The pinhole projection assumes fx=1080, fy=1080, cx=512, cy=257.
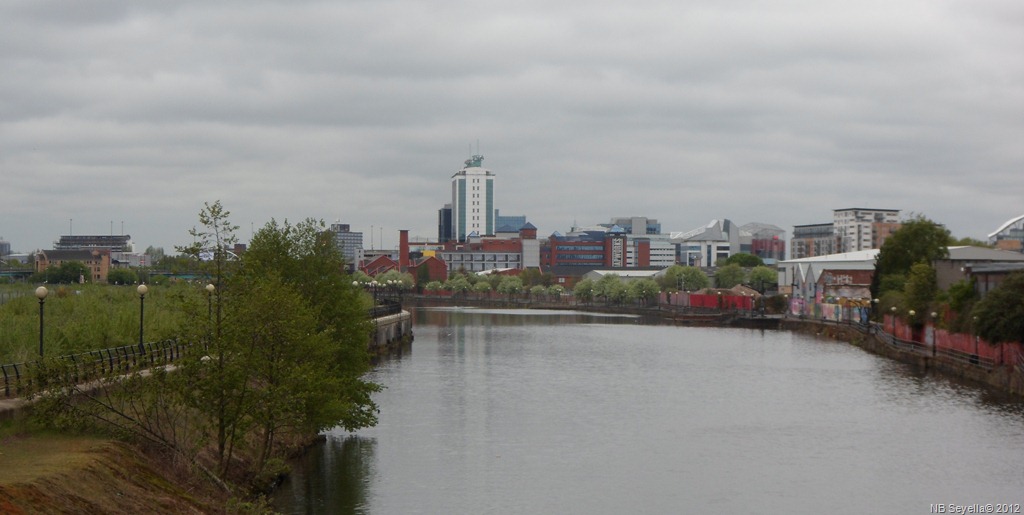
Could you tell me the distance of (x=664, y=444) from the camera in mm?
33281

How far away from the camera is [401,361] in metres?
60.8

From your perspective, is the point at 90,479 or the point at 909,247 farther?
the point at 909,247

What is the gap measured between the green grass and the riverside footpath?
32251mm

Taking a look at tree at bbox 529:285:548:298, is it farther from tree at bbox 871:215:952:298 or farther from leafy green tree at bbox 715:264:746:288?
tree at bbox 871:215:952:298

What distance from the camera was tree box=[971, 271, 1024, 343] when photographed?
136ft

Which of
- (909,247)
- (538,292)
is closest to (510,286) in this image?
(538,292)

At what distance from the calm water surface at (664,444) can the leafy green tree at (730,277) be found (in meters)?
96.1

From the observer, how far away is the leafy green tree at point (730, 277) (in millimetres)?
154125

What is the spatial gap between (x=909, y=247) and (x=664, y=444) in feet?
175

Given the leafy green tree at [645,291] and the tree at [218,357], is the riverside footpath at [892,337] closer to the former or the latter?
the leafy green tree at [645,291]

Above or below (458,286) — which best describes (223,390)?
below

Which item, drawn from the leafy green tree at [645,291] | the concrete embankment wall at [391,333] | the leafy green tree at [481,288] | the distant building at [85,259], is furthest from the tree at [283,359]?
the leafy green tree at [481,288]

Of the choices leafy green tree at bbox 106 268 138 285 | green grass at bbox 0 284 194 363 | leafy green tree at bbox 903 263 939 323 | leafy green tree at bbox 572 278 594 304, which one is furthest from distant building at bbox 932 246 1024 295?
leafy green tree at bbox 572 278 594 304

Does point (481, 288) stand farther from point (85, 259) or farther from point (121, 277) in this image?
point (121, 277)
